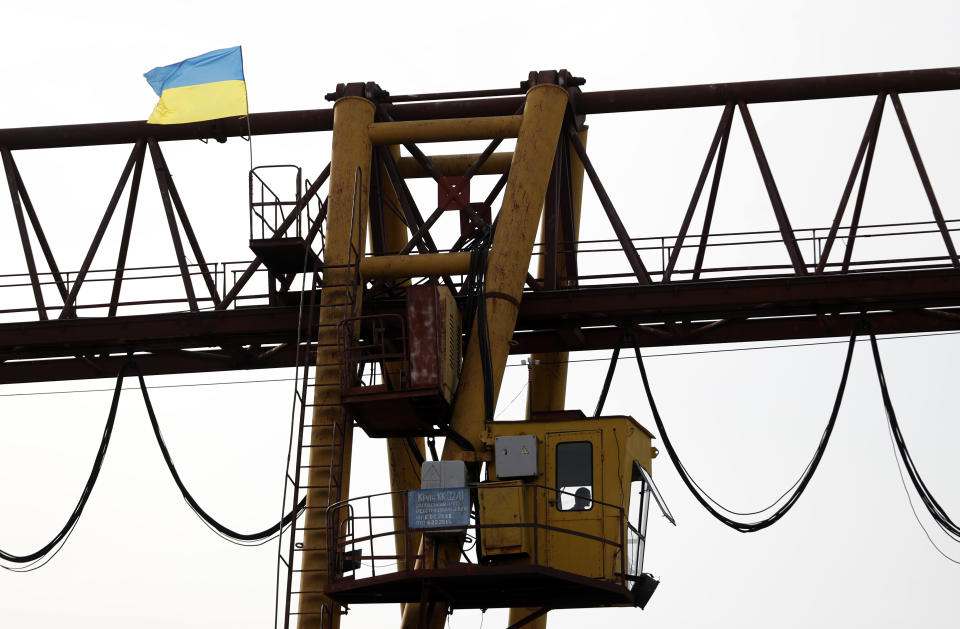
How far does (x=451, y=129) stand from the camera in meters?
36.4

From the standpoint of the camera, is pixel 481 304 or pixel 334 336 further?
A: pixel 334 336

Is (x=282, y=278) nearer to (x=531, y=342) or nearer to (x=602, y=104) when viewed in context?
(x=531, y=342)

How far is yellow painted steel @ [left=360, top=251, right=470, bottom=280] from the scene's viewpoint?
35281 mm

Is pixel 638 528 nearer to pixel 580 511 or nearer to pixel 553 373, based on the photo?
pixel 580 511

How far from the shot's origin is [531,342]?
37.2m

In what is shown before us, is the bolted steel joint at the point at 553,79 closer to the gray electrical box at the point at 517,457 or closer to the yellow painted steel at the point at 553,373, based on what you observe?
the yellow painted steel at the point at 553,373

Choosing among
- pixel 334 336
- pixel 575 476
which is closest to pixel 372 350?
pixel 334 336

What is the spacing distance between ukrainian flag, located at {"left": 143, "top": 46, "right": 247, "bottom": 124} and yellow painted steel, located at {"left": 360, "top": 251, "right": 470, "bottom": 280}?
4.79 m

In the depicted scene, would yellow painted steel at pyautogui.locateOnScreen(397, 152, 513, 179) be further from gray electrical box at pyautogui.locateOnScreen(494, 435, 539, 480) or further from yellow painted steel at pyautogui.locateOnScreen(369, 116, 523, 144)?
gray electrical box at pyautogui.locateOnScreen(494, 435, 539, 480)

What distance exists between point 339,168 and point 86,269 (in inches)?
237

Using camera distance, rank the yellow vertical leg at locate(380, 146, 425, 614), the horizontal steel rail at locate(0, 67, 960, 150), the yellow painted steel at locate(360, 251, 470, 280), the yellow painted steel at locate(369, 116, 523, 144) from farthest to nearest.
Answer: the yellow vertical leg at locate(380, 146, 425, 614), the horizontal steel rail at locate(0, 67, 960, 150), the yellow painted steel at locate(369, 116, 523, 144), the yellow painted steel at locate(360, 251, 470, 280)

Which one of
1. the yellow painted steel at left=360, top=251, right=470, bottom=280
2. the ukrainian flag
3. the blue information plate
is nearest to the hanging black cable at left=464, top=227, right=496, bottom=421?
the yellow painted steel at left=360, top=251, right=470, bottom=280

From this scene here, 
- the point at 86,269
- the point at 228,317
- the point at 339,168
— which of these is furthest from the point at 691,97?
the point at 86,269

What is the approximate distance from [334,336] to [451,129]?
16.5 ft
